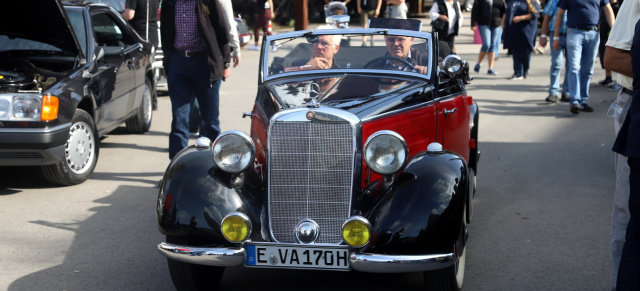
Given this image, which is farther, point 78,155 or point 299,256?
point 78,155

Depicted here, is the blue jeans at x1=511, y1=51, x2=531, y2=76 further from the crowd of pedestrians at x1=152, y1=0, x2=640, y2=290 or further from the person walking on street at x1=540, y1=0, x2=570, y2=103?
the person walking on street at x1=540, y1=0, x2=570, y2=103

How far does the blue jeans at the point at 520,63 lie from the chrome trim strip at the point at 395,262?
11046 mm

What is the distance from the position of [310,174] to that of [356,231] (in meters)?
0.50

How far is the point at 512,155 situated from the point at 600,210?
2283 mm

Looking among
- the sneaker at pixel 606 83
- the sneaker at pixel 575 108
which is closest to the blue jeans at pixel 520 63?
the sneaker at pixel 606 83

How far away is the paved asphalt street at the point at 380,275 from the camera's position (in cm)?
531

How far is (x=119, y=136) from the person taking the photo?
1030 centimetres

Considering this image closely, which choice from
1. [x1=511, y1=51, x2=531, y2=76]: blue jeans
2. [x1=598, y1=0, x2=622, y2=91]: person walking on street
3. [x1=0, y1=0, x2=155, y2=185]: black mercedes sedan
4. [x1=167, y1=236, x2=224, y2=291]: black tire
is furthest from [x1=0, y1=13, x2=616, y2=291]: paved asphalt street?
[x1=511, y1=51, x2=531, y2=76]: blue jeans

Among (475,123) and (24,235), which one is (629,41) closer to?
(475,123)

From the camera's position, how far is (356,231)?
178 inches

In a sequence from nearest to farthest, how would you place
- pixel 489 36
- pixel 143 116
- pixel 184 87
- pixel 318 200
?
pixel 318 200 → pixel 184 87 → pixel 143 116 → pixel 489 36

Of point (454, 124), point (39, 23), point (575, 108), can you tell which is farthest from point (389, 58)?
point (575, 108)

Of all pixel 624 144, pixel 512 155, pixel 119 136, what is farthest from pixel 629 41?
pixel 119 136

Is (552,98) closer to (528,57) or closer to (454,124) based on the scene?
(528,57)
